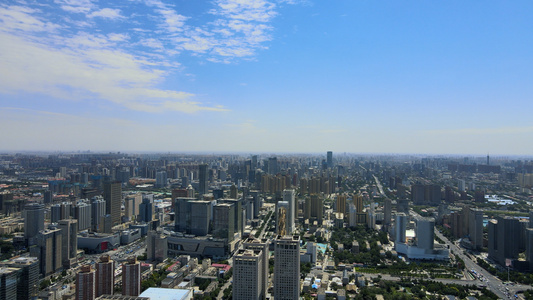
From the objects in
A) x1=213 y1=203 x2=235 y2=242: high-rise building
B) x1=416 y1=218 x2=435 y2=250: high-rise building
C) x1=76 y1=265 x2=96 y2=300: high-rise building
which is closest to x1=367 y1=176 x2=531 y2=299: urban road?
x1=416 y1=218 x2=435 y2=250: high-rise building

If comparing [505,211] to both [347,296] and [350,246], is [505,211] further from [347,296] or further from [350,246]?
[347,296]

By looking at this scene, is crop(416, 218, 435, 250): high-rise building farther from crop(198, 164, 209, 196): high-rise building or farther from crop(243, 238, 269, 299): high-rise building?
crop(198, 164, 209, 196): high-rise building

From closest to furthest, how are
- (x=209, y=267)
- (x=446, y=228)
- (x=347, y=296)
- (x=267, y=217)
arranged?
1. (x=347, y=296)
2. (x=209, y=267)
3. (x=446, y=228)
4. (x=267, y=217)

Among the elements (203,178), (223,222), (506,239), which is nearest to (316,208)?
(223,222)

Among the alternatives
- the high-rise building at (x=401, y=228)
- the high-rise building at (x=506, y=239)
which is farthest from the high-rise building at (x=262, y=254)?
the high-rise building at (x=506, y=239)

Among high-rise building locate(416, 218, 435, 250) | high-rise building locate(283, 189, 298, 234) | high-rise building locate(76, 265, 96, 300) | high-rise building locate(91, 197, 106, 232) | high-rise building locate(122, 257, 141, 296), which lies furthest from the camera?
high-rise building locate(91, 197, 106, 232)

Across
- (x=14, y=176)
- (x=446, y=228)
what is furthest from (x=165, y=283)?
(x=14, y=176)

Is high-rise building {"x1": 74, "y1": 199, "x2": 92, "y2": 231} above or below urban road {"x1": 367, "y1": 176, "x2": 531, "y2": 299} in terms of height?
above
